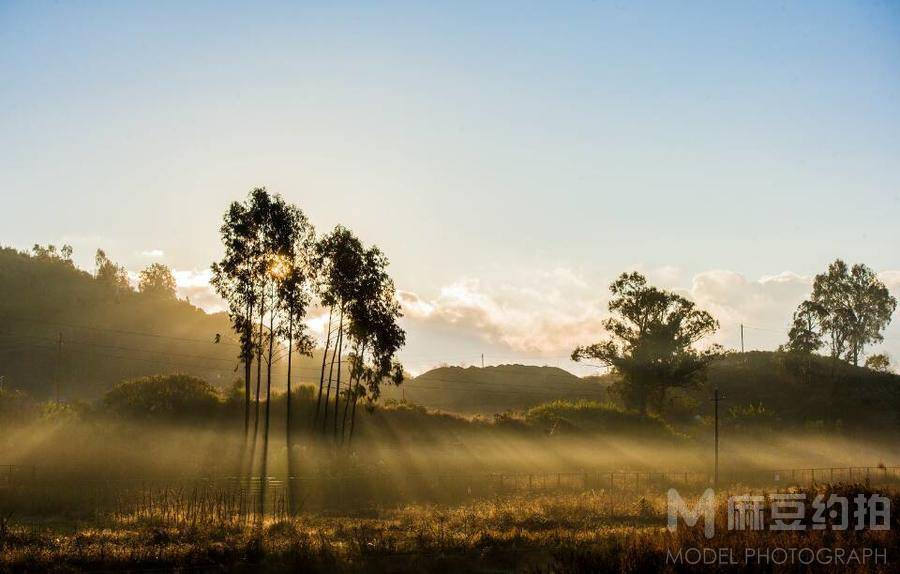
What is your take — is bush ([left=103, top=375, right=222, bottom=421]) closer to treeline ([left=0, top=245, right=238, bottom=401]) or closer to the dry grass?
the dry grass

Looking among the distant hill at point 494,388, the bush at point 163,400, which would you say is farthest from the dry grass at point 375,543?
the distant hill at point 494,388

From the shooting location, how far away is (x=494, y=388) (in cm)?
15062

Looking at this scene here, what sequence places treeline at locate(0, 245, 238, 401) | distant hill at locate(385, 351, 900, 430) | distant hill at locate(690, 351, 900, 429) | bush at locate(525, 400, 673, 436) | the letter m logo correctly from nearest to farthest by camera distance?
the letter m logo → bush at locate(525, 400, 673, 436) → distant hill at locate(385, 351, 900, 430) → distant hill at locate(690, 351, 900, 429) → treeline at locate(0, 245, 238, 401)

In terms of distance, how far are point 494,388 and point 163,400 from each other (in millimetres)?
91129

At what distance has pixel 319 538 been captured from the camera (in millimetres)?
33562

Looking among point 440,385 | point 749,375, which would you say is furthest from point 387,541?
point 440,385

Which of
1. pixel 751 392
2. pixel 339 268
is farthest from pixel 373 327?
pixel 751 392

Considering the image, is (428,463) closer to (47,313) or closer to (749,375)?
(749,375)

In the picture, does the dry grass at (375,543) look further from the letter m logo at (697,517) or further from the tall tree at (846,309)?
the tall tree at (846,309)

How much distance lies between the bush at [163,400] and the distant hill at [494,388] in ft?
228


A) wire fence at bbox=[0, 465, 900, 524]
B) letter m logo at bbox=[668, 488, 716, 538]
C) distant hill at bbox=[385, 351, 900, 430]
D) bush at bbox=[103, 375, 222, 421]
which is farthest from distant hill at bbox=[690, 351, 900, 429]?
letter m logo at bbox=[668, 488, 716, 538]

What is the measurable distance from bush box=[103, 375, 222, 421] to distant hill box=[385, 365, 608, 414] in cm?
6952

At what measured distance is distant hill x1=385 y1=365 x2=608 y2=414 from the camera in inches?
5463

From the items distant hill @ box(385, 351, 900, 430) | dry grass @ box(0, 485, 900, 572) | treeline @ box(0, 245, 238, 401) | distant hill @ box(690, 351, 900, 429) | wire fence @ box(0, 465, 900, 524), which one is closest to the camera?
dry grass @ box(0, 485, 900, 572)
